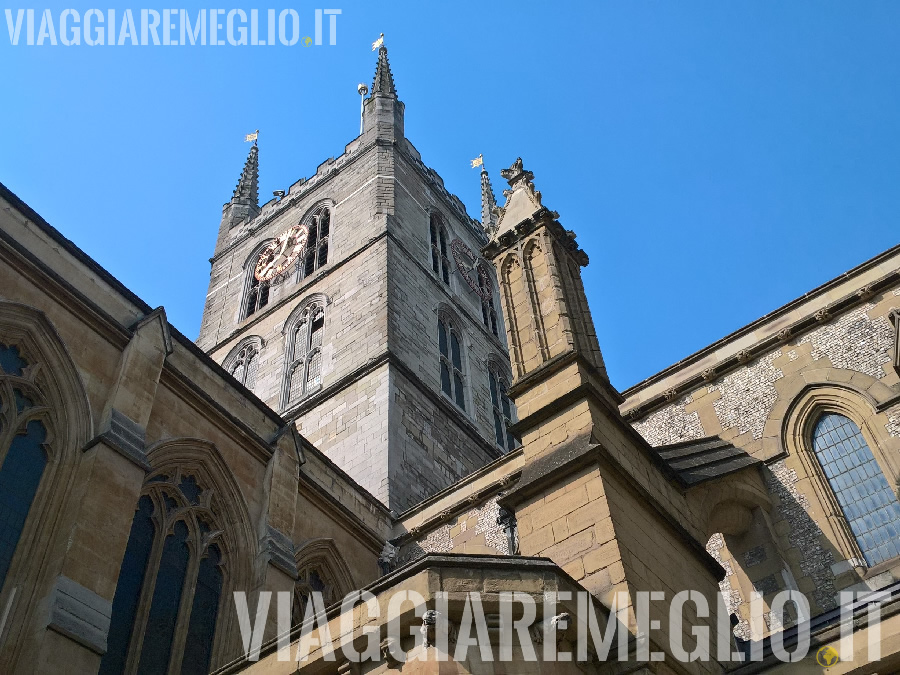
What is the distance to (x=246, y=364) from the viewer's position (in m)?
26.8

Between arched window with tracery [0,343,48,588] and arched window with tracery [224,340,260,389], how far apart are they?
14.8 metres

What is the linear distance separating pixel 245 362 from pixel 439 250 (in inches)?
288

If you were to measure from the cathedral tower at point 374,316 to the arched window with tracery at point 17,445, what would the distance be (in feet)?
27.0

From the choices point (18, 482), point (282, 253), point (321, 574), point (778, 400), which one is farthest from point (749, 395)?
point (282, 253)

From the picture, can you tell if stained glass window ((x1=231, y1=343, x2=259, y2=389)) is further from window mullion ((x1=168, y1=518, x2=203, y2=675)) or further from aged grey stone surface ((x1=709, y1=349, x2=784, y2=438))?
aged grey stone surface ((x1=709, y1=349, x2=784, y2=438))

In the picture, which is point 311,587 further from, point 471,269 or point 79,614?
point 471,269

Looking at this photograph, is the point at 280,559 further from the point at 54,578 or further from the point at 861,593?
the point at 861,593

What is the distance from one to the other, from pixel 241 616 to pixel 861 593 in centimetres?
776

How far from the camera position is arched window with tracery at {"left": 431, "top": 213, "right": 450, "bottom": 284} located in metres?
28.9

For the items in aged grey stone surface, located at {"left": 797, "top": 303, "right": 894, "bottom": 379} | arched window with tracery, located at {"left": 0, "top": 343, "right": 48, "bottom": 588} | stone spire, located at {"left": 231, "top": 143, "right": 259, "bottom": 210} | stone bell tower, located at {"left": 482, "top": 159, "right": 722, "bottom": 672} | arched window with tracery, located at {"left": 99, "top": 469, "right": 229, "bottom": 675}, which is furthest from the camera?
stone spire, located at {"left": 231, "top": 143, "right": 259, "bottom": 210}

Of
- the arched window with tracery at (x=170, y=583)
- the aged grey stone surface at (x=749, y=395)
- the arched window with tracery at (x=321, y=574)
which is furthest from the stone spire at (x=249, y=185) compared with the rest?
the aged grey stone surface at (x=749, y=395)

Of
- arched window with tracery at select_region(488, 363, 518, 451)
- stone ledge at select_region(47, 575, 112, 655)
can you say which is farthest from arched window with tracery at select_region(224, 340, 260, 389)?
stone ledge at select_region(47, 575, 112, 655)

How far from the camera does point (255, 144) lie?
41.3 m

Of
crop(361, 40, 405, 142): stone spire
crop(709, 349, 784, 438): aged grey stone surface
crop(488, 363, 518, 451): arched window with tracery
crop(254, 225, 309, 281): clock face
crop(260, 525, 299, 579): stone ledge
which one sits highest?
crop(361, 40, 405, 142): stone spire
